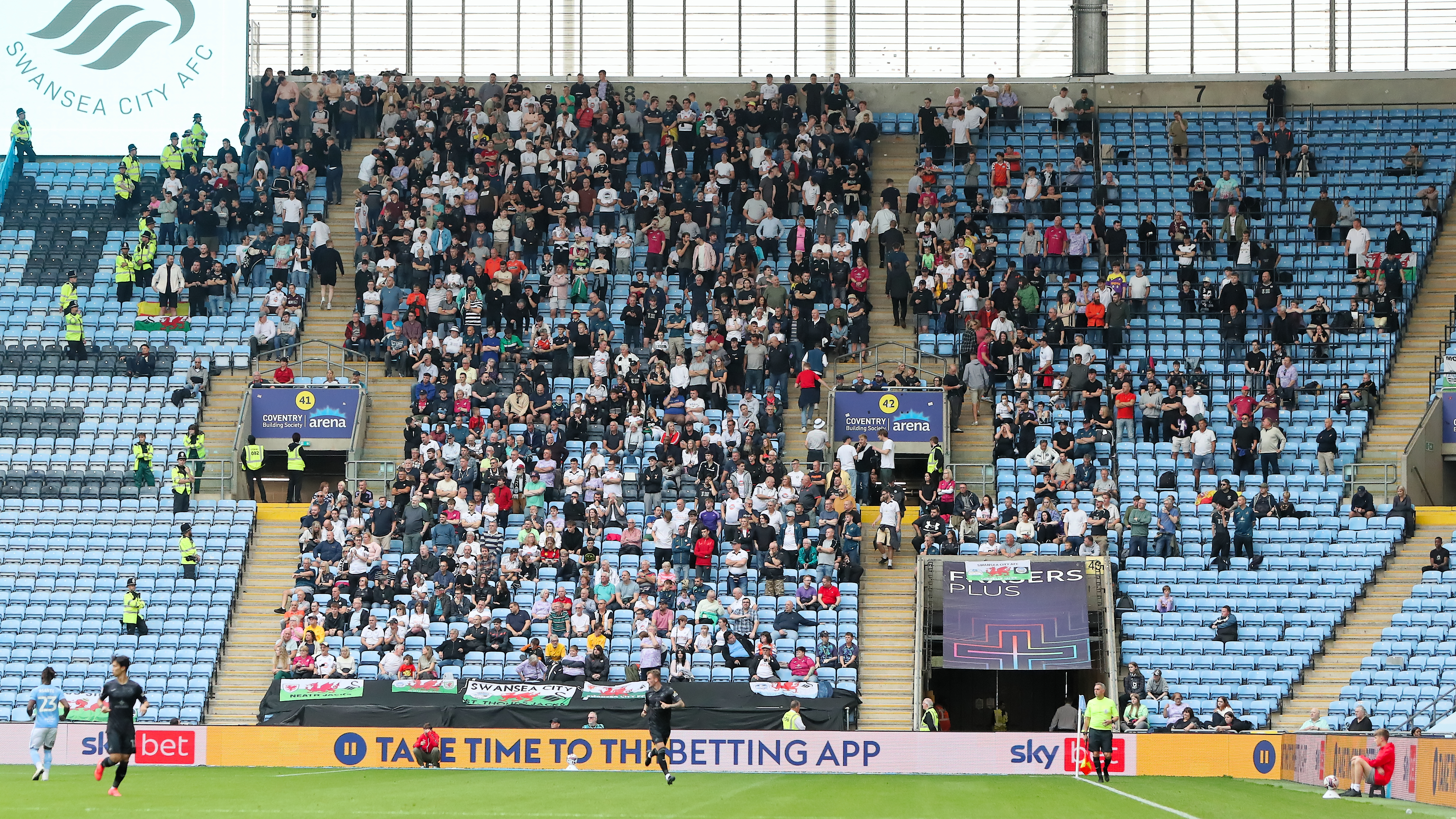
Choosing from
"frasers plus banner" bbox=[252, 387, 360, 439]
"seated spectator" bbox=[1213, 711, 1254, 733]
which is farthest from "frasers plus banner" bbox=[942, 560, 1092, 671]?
"frasers plus banner" bbox=[252, 387, 360, 439]

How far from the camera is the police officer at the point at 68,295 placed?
39.5m

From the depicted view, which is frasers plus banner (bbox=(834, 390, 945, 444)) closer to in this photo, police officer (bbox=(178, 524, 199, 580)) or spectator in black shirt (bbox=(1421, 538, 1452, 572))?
spectator in black shirt (bbox=(1421, 538, 1452, 572))

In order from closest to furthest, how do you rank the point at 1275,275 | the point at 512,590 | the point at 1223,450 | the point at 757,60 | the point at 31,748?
the point at 31,748 → the point at 512,590 → the point at 1223,450 → the point at 1275,275 → the point at 757,60

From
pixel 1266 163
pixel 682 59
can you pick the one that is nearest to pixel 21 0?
pixel 682 59

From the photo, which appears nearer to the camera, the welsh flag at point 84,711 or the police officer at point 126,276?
the welsh flag at point 84,711

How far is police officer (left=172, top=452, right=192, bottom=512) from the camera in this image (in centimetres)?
3522

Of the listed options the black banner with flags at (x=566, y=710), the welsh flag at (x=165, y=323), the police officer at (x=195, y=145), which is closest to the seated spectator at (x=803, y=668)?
the black banner with flags at (x=566, y=710)

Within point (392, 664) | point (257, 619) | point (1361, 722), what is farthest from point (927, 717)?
point (257, 619)

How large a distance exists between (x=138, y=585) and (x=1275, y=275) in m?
24.0

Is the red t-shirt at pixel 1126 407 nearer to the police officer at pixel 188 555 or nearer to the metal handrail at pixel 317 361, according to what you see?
the metal handrail at pixel 317 361

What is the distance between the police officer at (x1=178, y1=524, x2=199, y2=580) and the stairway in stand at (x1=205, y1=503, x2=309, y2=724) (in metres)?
0.88

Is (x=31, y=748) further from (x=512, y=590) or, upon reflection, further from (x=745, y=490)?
(x=745, y=490)

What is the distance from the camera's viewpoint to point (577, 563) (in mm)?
32906

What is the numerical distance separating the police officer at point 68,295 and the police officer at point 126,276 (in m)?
0.92
